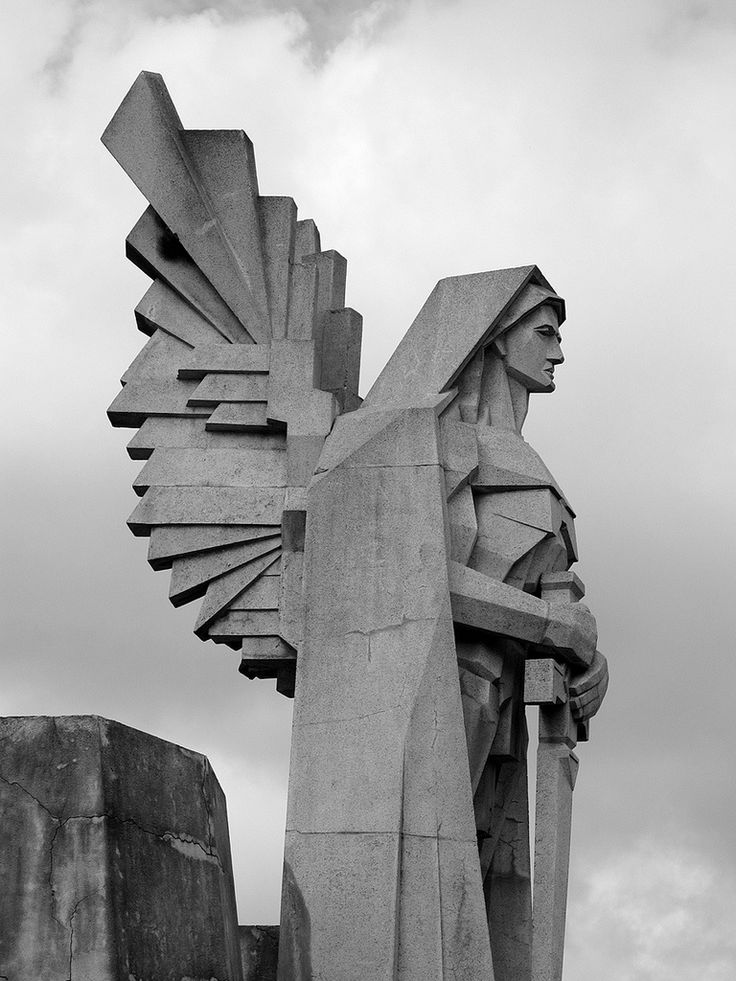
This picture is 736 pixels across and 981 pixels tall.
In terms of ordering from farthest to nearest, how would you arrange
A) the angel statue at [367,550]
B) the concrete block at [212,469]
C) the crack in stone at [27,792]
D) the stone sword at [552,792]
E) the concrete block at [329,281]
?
the concrete block at [329,281]
the concrete block at [212,469]
the stone sword at [552,792]
the angel statue at [367,550]
the crack in stone at [27,792]

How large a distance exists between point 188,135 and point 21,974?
552 centimetres

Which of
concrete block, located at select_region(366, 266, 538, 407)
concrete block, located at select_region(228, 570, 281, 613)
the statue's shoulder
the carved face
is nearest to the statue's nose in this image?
the carved face

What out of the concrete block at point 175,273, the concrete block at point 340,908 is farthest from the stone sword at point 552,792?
the concrete block at point 175,273

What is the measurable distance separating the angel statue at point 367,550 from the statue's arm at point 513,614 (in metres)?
0.01

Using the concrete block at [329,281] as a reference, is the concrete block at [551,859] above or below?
below

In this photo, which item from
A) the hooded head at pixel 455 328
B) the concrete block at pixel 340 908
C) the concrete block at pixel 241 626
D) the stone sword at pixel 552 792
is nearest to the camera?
the concrete block at pixel 340 908

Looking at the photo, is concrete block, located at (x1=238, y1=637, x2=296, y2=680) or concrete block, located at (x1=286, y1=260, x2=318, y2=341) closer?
concrete block, located at (x1=238, y1=637, x2=296, y2=680)

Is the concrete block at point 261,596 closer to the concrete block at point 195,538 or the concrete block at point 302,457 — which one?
the concrete block at point 195,538

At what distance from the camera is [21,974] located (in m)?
6.66

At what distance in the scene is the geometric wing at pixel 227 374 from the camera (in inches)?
372

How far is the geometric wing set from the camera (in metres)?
9.46

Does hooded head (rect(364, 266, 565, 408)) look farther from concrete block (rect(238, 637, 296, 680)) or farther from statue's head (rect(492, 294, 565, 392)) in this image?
concrete block (rect(238, 637, 296, 680))

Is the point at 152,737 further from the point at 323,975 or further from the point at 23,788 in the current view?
the point at 323,975

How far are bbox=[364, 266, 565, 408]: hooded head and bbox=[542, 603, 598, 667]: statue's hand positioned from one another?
1.47 metres
